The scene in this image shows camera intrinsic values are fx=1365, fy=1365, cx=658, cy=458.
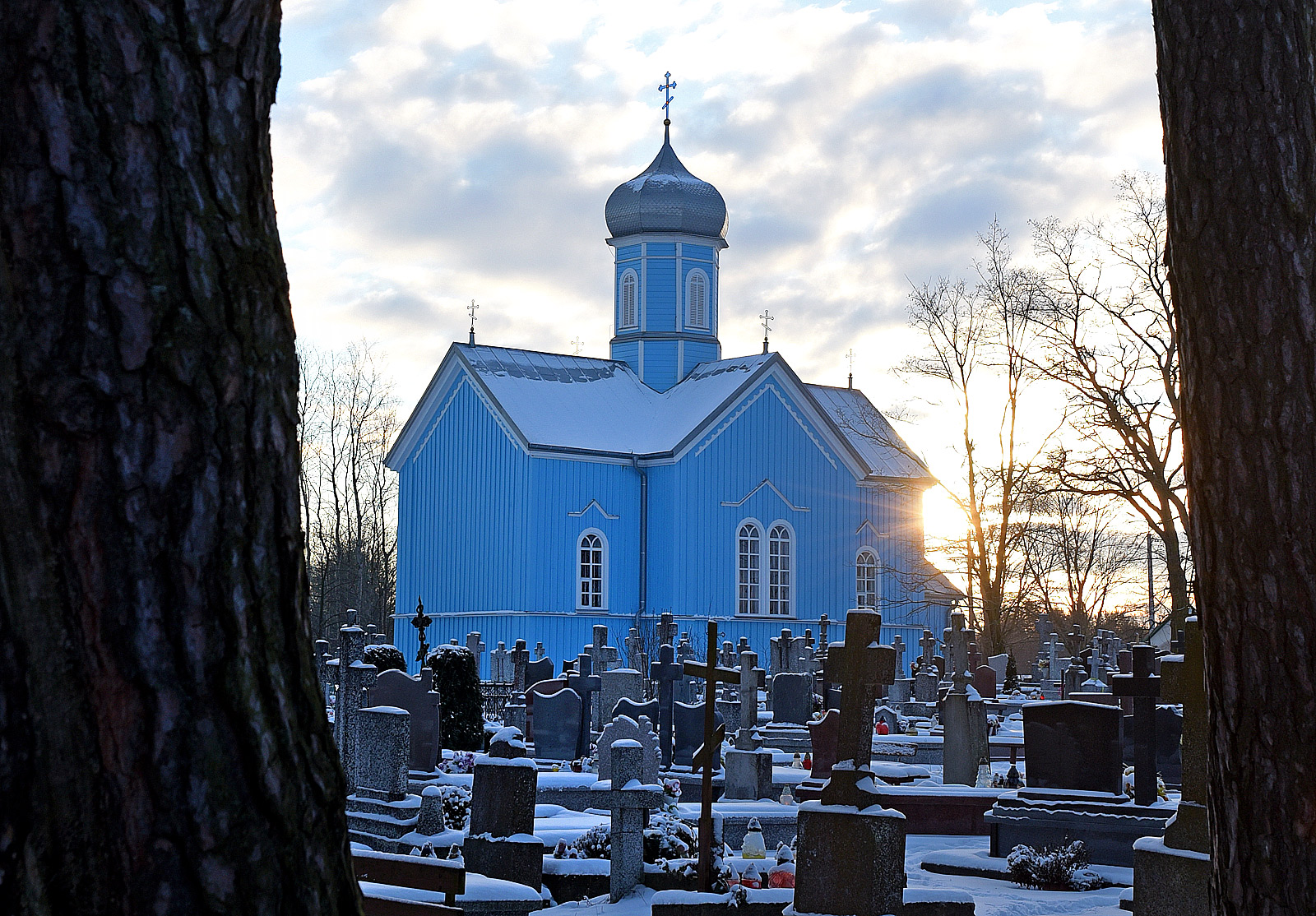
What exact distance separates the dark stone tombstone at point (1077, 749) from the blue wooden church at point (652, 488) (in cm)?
1832

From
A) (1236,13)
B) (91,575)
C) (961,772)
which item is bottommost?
(961,772)

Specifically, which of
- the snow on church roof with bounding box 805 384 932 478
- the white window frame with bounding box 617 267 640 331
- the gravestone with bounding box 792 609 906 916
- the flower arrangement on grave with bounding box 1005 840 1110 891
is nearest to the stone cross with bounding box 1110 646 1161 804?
the flower arrangement on grave with bounding box 1005 840 1110 891

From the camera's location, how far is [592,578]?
2906 centimetres

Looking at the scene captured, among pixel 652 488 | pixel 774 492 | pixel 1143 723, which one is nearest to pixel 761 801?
pixel 1143 723

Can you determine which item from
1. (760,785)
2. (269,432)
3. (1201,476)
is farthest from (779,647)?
(269,432)

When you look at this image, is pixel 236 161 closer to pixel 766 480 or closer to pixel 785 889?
pixel 785 889

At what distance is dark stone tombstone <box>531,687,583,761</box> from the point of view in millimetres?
15062

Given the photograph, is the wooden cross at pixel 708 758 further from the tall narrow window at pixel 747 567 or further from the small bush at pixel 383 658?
the tall narrow window at pixel 747 567

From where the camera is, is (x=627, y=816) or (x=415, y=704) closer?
(x=627, y=816)

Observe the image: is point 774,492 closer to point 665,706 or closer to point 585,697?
point 585,697

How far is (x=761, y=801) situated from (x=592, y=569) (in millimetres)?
17907

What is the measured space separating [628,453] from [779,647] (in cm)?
877

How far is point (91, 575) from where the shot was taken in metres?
1.67

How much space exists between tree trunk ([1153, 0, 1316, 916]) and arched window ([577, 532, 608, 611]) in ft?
83.7
